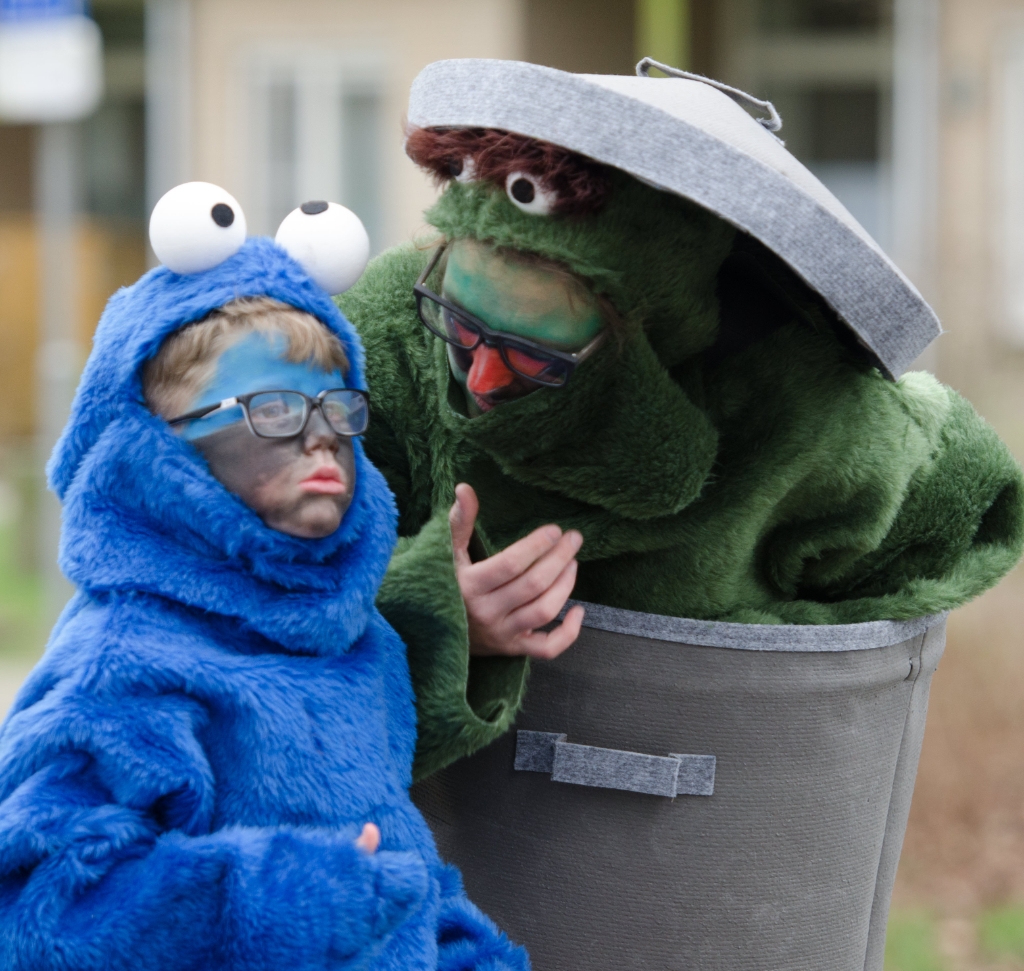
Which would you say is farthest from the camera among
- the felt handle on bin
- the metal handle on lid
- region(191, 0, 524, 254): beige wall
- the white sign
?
region(191, 0, 524, 254): beige wall

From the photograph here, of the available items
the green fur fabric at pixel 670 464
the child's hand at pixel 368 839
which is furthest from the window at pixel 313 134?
the child's hand at pixel 368 839

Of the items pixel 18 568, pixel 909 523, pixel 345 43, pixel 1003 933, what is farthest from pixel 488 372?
pixel 345 43

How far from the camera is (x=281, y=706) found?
5.53ft

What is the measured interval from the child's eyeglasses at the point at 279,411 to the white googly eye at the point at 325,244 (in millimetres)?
168

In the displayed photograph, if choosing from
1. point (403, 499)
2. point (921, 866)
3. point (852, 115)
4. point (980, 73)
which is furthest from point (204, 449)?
point (852, 115)

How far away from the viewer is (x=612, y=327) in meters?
1.89

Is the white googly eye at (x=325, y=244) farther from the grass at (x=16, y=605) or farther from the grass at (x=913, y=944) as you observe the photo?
the grass at (x=16, y=605)

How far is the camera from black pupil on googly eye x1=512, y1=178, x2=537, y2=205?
6.02 ft

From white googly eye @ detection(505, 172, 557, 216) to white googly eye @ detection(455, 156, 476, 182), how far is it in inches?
2.8

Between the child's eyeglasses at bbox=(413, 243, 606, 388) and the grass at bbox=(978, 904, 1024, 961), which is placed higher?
the child's eyeglasses at bbox=(413, 243, 606, 388)

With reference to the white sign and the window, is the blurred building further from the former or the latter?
the white sign

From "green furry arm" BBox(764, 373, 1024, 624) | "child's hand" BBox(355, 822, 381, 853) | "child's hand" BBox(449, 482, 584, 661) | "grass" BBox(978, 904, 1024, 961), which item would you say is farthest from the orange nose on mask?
"grass" BBox(978, 904, 1024, 961)

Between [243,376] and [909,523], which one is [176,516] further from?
[909,523]

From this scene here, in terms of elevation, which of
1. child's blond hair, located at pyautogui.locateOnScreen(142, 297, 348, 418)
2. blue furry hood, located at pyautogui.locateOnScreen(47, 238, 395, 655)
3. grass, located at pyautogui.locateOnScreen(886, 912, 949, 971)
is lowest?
grass, located at pyautogui.locateOnScreen(886, 912, 949, 971)
